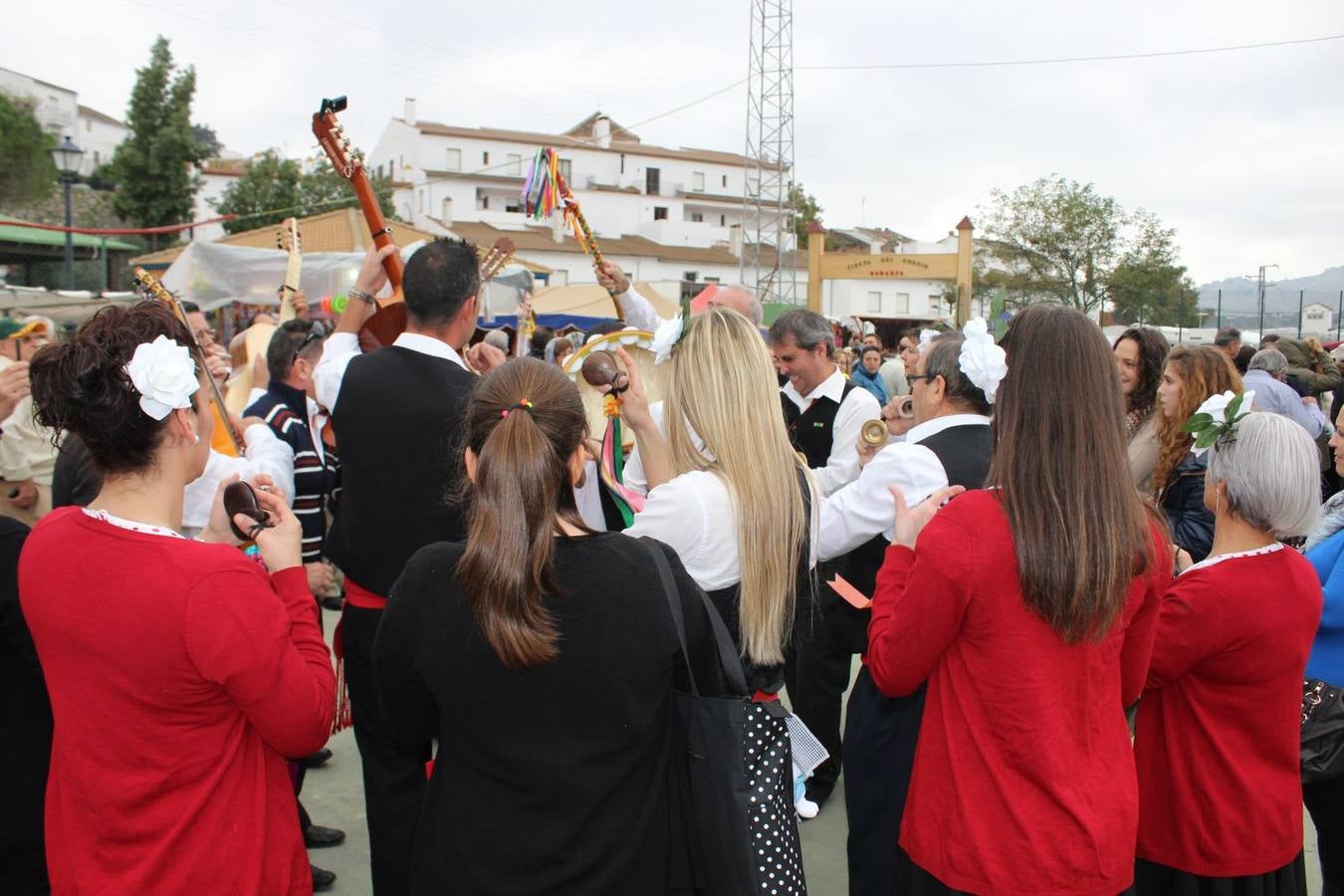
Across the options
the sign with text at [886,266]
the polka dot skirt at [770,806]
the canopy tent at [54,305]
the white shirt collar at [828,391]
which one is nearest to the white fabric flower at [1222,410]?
the polka dot skirt at [770,806]

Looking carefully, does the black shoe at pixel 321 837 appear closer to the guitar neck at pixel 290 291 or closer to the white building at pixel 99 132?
the guitar neck at pixel 290 291

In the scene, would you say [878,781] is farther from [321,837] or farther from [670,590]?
[321,837]

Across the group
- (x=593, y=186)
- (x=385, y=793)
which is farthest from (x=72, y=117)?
(x=385, y=793)

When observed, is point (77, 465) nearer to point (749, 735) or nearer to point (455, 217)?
point (749, 735)

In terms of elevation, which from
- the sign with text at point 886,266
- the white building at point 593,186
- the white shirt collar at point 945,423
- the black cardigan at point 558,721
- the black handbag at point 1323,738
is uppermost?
Result: the white building at point 593,186

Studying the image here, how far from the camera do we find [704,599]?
1.99 metres

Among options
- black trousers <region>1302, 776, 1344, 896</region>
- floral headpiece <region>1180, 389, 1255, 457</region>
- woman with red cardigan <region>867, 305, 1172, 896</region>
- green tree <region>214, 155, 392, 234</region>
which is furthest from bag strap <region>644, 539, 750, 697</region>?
green tree <region>214, 155, 392, 234</region>

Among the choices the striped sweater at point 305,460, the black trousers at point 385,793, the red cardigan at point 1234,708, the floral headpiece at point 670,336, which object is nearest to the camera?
the red cardigan at point 1234,708

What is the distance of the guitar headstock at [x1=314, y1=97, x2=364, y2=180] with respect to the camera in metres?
4.13

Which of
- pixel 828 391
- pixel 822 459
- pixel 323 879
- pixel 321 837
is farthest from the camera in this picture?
pixel 822 459

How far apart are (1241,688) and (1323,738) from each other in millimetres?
445

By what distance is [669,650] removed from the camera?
1865 mm

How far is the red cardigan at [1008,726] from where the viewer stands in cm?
205

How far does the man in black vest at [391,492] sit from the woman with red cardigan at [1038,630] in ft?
5.32
